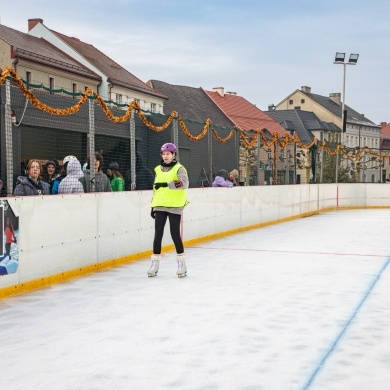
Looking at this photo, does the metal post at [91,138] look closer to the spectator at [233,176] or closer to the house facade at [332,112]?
the spectator at [233,176]

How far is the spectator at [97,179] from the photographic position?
30.3ft

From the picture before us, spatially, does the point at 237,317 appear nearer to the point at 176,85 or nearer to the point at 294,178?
the point at 294,178

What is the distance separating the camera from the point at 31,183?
26.3ft

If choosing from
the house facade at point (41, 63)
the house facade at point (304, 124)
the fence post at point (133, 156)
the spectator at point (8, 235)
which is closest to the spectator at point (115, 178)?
the fence post at point (133, 156)

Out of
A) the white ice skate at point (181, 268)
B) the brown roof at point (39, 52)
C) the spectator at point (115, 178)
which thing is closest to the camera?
the white ice skate at point (181, 268)

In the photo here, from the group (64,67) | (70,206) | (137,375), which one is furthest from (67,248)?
(64,67)

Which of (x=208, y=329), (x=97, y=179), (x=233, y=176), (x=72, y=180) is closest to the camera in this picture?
(x=208, y=329)

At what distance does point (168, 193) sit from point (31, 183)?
164 centimetres

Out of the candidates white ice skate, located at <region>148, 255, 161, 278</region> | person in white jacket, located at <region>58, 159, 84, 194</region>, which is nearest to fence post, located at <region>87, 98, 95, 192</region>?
person in white jacket, located at <region>58, 159, 84, 194</region>

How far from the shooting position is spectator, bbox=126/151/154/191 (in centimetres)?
1052

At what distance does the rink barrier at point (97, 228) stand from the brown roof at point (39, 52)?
67.2 feet

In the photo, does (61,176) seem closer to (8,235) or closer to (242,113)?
(8,235)

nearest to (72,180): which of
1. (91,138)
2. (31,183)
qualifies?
(91,138)

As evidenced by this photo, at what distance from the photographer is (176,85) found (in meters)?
56.0
